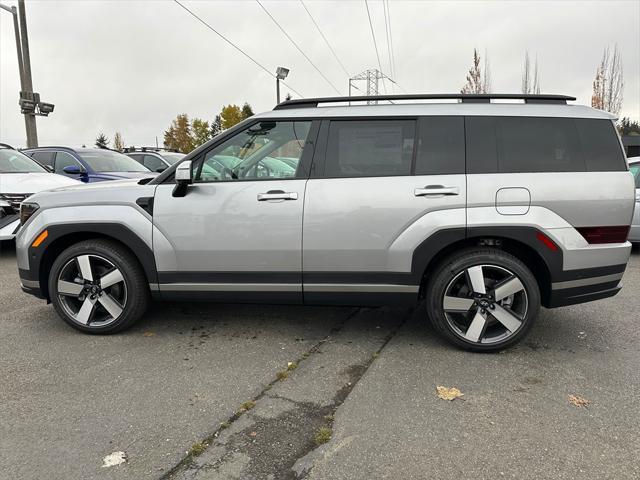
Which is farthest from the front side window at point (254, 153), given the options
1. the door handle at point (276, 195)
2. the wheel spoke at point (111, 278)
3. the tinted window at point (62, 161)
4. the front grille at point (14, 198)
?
the tinted window at point (62, 161)

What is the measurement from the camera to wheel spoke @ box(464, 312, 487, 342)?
3.56m

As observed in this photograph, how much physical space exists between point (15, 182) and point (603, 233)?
7.57 meters

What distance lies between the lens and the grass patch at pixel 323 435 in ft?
8.25

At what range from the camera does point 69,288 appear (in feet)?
13.0

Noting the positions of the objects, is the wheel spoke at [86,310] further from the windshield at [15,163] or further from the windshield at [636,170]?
the windshield at [636,170]

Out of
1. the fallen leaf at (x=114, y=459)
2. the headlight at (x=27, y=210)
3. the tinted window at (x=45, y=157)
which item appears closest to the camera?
the fallen leaf at (x=114, y=459)

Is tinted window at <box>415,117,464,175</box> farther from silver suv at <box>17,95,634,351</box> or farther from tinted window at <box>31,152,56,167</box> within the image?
tinted window at <box>31,152,56,167</box>

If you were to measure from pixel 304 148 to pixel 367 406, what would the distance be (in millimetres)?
1921

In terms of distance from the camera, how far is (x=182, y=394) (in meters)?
3.02

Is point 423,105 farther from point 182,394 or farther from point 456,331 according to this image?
point 182,394

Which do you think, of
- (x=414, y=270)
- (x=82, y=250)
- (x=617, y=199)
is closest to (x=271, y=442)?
(x=414, y=270)

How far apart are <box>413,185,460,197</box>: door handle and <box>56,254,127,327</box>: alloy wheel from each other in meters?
2.44

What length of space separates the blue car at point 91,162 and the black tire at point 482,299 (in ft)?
23.9

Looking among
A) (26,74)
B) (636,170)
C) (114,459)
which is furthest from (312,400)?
(26,74)
